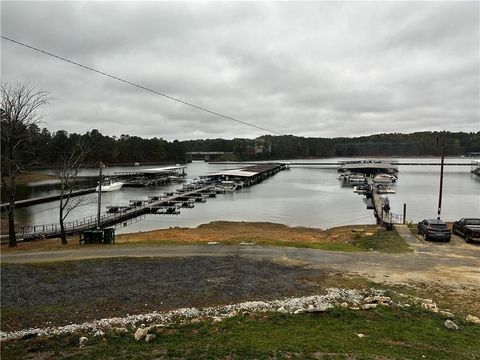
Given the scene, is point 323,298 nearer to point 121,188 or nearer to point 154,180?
point 121,188

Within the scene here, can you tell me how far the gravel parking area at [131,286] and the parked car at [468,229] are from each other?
1333 centimetres

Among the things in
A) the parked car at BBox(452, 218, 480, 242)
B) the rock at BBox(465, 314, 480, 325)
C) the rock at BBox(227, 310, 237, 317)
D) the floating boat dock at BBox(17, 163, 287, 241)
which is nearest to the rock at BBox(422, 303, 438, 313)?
the rock at BBox(465, 314, 480, 325)

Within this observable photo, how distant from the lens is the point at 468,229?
24.2 meters

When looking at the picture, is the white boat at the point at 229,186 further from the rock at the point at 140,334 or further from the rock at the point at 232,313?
the rock at the point at 140,334

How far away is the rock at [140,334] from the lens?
9.71 meters

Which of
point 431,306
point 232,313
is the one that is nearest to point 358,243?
point 431,306

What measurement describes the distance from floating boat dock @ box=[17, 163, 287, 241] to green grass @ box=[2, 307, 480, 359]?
2955 cm

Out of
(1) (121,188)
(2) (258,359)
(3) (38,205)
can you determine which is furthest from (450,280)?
(1) (121,188)

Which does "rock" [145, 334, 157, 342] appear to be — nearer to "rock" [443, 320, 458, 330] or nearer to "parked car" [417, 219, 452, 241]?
"rock" [443, 320, 458, 330]

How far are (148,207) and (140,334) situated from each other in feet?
155

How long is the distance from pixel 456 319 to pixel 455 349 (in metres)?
2.58

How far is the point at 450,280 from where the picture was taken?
15.5 m

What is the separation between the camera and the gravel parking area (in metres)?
12.2

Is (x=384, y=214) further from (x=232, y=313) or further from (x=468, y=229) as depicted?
(x=232, y=313)
